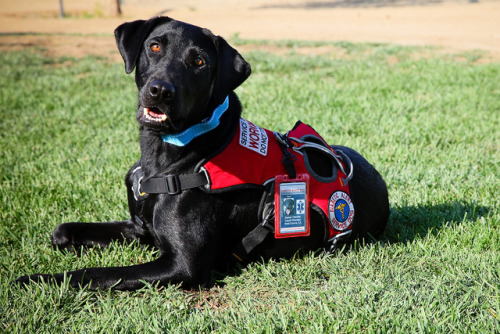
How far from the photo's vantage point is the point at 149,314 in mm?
2498

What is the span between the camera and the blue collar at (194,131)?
104 inches

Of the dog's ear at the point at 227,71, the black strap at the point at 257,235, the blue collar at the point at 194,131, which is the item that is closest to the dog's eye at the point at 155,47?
the dog's ear at the point at 227,71

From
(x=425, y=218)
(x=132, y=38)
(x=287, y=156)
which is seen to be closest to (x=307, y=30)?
(x=425, y=218)

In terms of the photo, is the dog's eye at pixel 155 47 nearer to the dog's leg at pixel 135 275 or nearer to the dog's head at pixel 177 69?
the dog's head at pixel 177 69

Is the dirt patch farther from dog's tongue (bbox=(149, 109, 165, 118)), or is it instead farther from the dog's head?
dog's tongue (bbox=(149, 109, 165, 118))

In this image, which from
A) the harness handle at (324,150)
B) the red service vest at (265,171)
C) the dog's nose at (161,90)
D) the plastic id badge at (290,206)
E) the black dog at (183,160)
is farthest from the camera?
the harness handle at (324,150)

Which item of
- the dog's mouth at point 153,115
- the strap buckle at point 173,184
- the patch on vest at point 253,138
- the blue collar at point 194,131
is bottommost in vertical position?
the strap buckle at point 173,184

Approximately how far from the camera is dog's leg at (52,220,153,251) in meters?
3.18

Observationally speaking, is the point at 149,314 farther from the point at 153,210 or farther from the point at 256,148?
the point at 256,148

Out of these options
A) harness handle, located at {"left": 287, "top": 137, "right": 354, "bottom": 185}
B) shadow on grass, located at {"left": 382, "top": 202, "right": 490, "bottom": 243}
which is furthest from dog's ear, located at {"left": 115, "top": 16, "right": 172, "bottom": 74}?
shadow on grass, located at {"left": 382, "top": 202, "right": 490, "bottom": 243}

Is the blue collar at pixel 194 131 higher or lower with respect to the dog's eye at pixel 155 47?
lower

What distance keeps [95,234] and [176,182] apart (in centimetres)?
95

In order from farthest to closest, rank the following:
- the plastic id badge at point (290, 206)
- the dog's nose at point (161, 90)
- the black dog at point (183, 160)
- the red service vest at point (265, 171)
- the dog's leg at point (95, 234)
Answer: the dog's leg at point (95, 234)
the plastic id badge at point (290, 206)
the red service vest at point (265, 171)
the black dog at point (183, 160)
the dog's nose at point (161, 90)

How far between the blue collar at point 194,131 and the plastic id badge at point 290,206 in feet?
1.64
